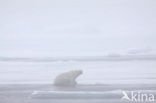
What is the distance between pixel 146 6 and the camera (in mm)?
3238

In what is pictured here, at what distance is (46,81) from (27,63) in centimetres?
29

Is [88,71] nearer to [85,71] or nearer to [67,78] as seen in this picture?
[85,71]

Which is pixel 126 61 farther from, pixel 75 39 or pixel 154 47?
pixel 75 39

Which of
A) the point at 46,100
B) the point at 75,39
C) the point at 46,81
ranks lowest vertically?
the point at 46,100

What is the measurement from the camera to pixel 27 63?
3305 millimetres

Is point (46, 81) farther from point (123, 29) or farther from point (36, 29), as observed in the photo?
point (123, 29)

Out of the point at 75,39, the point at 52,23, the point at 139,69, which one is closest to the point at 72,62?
the point at 75,39

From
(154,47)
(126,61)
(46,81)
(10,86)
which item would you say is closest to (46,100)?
(46,81)

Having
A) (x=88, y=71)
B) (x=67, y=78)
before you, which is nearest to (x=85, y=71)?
(x=88, y=71)

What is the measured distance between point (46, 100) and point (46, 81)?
206mm

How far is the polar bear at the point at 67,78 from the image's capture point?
3213 millimetres

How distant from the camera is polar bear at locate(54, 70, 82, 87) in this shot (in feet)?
10.5

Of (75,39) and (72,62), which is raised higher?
(75,39)

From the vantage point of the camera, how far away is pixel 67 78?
3.22 metres
